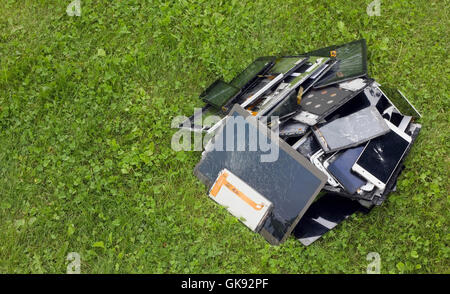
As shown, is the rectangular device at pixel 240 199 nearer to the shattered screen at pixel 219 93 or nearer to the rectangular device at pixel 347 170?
the rectangular device at pixel 347 170

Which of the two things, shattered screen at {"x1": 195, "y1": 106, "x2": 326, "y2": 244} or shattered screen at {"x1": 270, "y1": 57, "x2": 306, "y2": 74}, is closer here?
shattered screen at {"x1": 195, "y1": 106, "x2": 326, "y2": 244}

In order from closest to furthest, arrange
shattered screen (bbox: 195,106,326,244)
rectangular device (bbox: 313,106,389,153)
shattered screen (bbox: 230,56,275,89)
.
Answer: shattered screen (bbox: 195,106,326,244), rectangular device (bbox: 313,106,389,153), shattered screen (bbox: 230,56,275,89)

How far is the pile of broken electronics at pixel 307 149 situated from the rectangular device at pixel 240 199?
0.04 ft

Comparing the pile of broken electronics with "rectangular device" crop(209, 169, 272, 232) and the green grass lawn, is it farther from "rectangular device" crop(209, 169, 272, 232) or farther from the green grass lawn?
the green grass lawn

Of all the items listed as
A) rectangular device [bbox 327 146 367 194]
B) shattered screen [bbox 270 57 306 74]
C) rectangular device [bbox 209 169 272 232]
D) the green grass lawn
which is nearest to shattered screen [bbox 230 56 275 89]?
shattered screen [bbox 270 57 306 74]

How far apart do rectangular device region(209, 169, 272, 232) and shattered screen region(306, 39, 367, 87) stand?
1809mm

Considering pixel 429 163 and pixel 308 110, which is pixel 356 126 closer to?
pixel 308 110

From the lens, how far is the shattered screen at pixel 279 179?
473cm

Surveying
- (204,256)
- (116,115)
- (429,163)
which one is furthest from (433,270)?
(116,115)

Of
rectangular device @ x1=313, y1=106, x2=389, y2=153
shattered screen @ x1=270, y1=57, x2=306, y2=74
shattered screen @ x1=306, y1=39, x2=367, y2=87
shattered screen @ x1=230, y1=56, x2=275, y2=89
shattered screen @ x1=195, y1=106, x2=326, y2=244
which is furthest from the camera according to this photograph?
shattered screen @ x1=230, y1=56, x2=275, y2=89

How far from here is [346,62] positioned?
18.6 ft

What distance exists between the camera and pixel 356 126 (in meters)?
4.99

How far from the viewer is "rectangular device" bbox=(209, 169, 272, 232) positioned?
478cm
